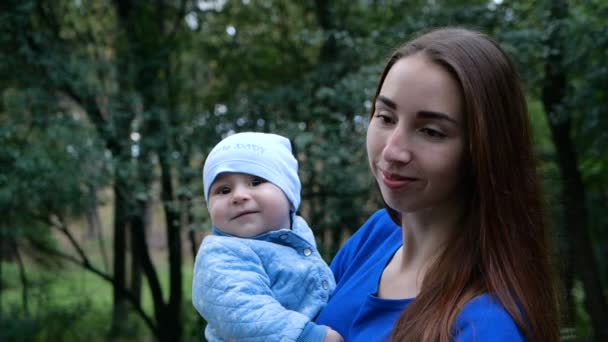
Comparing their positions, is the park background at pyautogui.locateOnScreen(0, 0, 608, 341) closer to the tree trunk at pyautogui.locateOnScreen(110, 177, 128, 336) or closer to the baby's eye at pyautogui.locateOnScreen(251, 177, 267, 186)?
the tree trunk at pyautogui.locateOnScreen(110, 177, 128, 336)

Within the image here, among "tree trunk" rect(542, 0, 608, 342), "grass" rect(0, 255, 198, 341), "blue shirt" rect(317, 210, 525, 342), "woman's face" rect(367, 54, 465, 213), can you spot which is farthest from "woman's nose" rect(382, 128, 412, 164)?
"grass" rect(0, 255, 198, 341)

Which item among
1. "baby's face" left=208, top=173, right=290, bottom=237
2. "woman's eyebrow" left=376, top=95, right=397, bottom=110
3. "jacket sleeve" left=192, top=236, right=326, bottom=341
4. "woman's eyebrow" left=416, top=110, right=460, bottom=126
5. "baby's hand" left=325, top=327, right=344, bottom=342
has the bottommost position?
"baby's hand" left=325, top=327, right=344, bottom=342

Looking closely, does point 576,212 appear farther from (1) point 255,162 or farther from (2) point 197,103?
(1) point 255,162

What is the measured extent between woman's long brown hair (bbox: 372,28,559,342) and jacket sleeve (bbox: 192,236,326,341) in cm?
35

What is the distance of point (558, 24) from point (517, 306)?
5.13m

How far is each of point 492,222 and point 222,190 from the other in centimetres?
88

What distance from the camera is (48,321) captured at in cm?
945

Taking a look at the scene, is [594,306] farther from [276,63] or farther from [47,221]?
[47,221]

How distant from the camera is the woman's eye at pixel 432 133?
4.61 feet

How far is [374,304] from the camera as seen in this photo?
1.58 meters

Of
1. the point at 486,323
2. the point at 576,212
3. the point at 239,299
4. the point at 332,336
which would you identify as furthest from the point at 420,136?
the point at 576,212

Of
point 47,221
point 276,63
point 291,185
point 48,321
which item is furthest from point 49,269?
point 291,185

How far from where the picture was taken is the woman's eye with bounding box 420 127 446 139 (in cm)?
140

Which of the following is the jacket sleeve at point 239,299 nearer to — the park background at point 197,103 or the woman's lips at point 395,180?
the woman's lips at point 395,180
